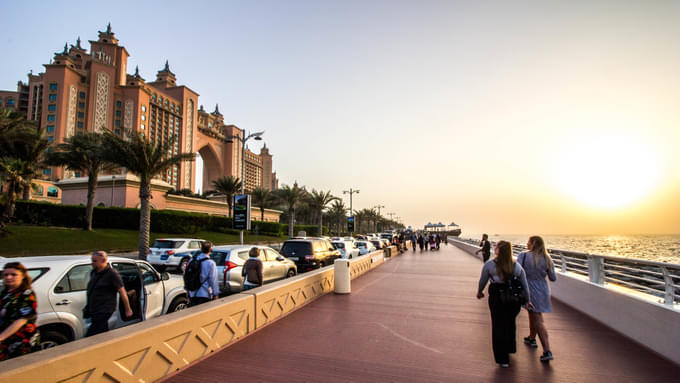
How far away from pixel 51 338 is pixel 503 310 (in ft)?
18.8

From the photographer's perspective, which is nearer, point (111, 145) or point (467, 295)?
point (467, 295)

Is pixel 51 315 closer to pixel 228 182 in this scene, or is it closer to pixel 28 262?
pixel 28 262

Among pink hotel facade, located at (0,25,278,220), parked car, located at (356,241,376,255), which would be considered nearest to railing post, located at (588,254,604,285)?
parked car, located at (356,241,376,255)

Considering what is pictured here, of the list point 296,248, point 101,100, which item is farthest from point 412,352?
point 101,100

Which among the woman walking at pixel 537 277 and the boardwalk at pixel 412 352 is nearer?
the boardwalk at pixel 412 352

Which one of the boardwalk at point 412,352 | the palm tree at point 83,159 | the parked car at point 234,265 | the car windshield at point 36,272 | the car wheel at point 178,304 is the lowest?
the boardwalk at point 412,352

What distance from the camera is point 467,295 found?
392 inches

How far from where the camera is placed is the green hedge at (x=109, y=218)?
31883mm

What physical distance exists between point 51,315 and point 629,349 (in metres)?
8.02

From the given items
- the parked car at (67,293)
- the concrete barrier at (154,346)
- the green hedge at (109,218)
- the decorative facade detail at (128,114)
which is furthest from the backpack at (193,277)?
the decorative facade detail at (128,114)

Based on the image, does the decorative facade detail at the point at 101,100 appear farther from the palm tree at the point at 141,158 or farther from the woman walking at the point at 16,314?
the woman walking at the point at 16,314

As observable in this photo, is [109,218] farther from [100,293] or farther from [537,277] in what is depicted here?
[537,277]

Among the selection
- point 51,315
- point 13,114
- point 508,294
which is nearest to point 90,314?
point 51,315

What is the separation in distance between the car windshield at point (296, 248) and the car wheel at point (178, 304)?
6281mm
